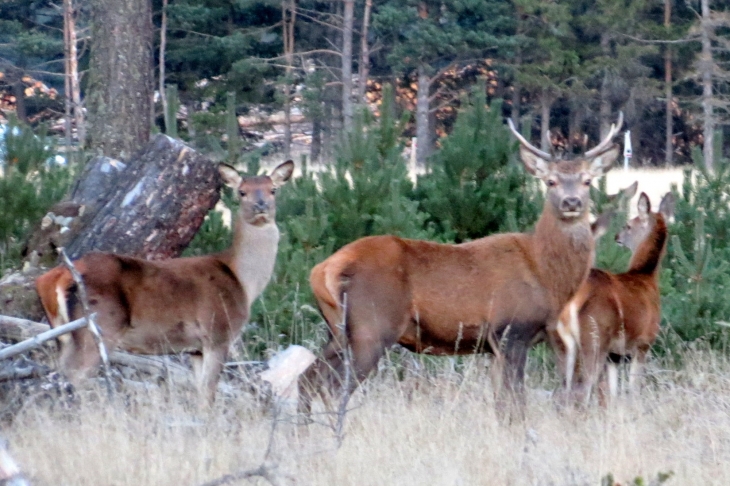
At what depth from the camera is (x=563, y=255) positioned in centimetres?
700

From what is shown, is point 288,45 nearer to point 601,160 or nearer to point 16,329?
point 601,160

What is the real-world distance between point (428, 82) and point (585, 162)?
2695 cm

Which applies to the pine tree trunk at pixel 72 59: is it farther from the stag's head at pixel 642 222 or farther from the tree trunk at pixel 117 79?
the stag's head at pixel 642 222

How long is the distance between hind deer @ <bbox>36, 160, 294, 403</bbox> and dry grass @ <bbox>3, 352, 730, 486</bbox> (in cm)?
34

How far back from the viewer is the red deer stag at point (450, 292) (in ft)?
21.7

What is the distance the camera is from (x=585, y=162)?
286 inches

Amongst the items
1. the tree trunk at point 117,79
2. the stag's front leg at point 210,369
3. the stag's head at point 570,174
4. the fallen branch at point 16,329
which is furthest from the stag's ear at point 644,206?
the tree trunk at point 117,79

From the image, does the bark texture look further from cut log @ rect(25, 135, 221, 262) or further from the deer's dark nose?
the deer's dark nose

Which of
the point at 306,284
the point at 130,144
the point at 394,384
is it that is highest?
the point at 130,144

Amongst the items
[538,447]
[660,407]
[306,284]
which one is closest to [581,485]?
[538,447]

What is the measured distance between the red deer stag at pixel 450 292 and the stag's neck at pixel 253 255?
3.26 ft

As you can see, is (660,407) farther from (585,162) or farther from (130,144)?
(130,144)

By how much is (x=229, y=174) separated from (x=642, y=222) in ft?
11.4

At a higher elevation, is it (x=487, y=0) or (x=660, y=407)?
(x=487, y=0)
